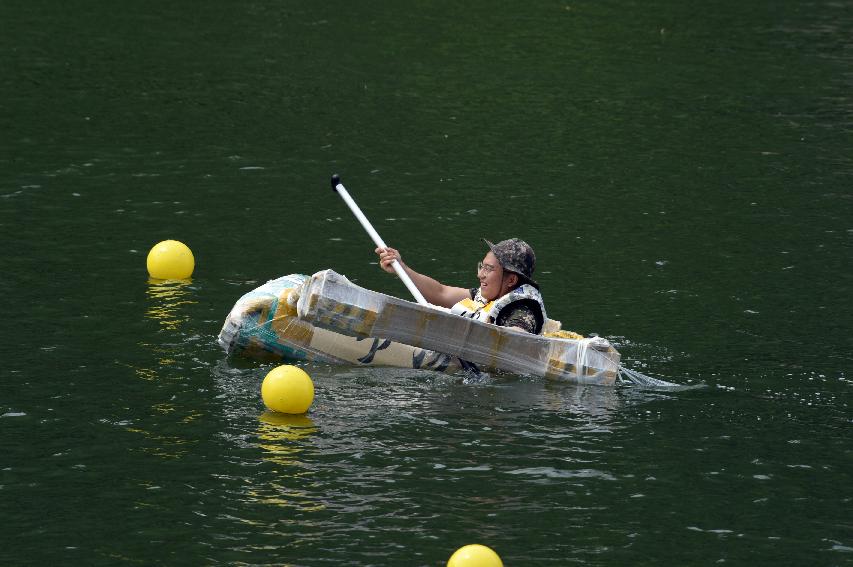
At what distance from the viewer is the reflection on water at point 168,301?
1490cm

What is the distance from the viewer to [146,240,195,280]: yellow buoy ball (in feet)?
53.1

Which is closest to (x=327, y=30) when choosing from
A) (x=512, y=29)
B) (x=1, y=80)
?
(x=512, y=29)

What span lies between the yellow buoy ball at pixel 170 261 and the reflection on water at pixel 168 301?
8 cm

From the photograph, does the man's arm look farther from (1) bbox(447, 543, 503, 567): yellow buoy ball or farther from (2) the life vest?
(1) bbox(447, 543, 503, 567): yellow buoy ball

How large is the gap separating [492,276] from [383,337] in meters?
1.09

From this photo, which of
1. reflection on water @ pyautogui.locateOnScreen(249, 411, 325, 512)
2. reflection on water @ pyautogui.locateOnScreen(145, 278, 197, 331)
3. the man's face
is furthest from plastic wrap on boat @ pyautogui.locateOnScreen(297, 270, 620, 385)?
reflection on water @ pyautogui.locateOnScreen(145, 278, 197, 331)

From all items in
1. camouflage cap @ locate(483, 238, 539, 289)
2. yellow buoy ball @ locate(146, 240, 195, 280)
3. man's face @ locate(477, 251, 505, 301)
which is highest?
camouflage cap @ locate(483, 238, 539, 289)

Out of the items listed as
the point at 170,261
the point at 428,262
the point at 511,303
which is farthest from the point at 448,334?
the point at 170,261

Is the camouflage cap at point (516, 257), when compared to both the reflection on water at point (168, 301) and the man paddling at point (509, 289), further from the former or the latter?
the reflection on water at point (168, 301)

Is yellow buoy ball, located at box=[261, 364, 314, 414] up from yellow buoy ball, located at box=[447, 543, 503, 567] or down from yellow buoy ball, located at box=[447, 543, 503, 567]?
up

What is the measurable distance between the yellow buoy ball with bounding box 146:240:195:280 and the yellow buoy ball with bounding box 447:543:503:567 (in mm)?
7455

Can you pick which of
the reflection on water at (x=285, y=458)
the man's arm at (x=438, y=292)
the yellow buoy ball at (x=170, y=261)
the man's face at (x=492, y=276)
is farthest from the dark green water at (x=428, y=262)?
the man's arm at (x=438, y=292)

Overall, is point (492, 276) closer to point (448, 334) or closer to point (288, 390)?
point (448, 334)

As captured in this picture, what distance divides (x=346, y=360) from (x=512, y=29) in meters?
17.5
